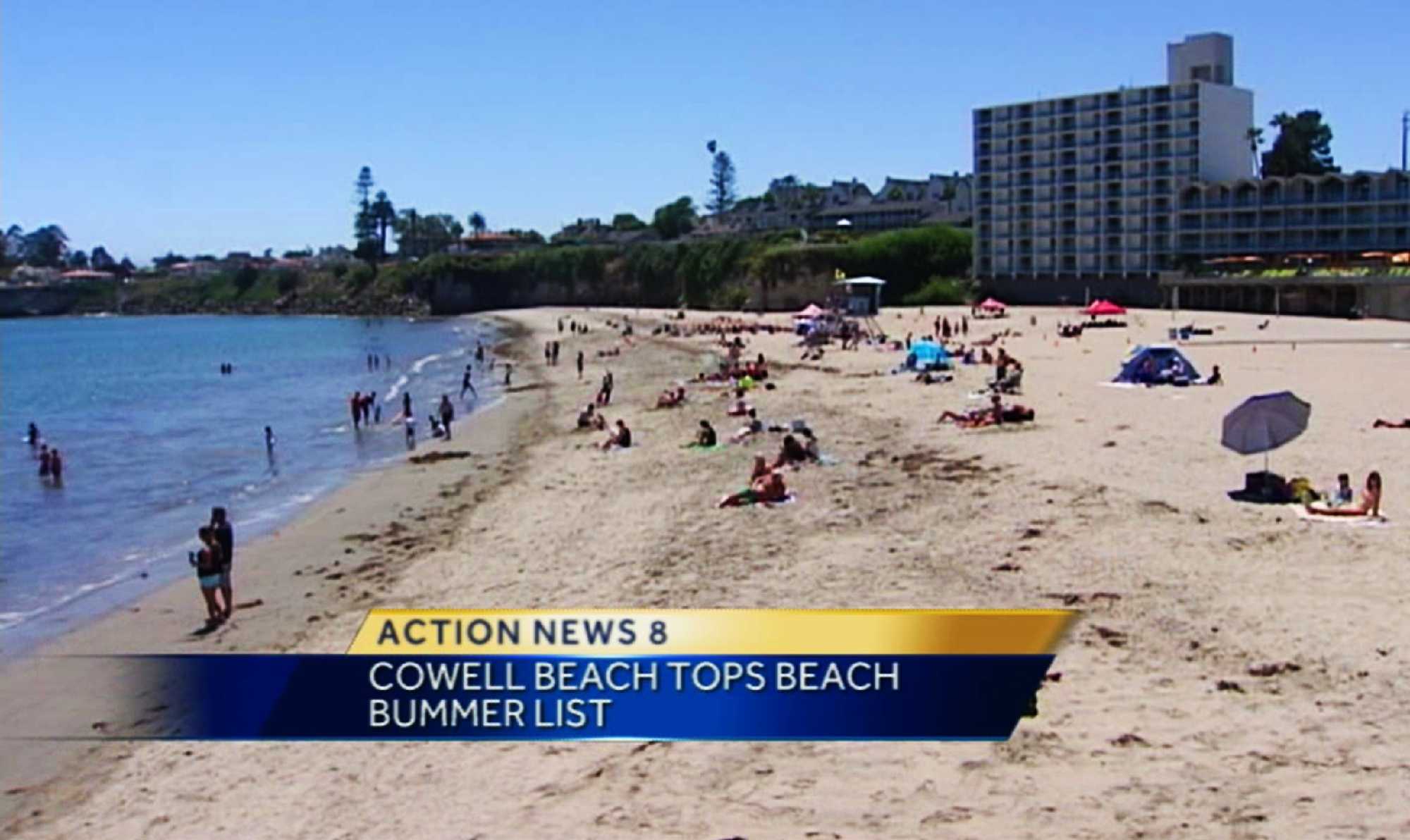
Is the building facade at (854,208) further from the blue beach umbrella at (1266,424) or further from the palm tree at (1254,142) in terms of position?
the blue beach umbrella at (1266,424)

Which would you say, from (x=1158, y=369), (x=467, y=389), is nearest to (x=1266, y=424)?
(x=1158, y=369)

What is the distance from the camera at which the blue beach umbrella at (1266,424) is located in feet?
50.2

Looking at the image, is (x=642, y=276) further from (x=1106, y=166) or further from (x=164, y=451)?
(x=164, y=451)

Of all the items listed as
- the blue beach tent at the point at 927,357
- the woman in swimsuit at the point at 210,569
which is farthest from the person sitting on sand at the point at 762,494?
the blue beach tent at the point at 927,357

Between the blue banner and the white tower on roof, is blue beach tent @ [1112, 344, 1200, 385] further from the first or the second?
the white tower on roof

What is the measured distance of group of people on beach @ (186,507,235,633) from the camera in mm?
15586

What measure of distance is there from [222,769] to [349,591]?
7.05 m

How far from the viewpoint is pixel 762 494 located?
59.7 feet

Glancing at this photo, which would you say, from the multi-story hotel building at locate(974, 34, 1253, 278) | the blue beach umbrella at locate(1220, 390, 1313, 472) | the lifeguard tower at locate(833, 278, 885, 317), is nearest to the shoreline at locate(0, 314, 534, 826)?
the blue beach umbrella at locate(1220, 390, 1313, 472)

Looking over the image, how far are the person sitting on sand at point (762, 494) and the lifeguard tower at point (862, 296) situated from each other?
54.0m

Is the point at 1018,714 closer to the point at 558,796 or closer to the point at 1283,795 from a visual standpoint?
the point at 1283,795

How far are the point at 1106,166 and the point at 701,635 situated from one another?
88696 mm

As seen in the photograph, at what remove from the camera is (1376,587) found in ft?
36.6

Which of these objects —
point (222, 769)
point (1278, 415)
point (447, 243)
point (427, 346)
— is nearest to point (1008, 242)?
point (427, 346)
